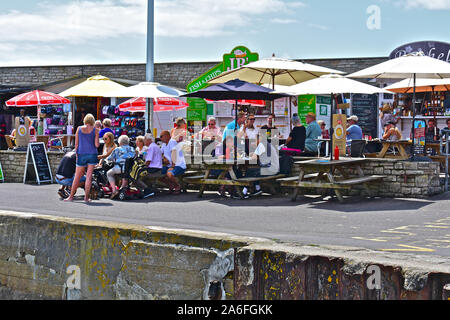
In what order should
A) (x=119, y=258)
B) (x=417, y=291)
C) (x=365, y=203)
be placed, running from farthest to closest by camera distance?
(x=365, y=203), (x=119, y=258), (x=417, y=291)

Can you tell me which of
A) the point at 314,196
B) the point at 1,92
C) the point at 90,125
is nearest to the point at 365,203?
the point at 314,196

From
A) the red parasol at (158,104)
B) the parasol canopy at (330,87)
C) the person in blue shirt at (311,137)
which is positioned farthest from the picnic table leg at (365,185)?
the red parasol at (158,104)

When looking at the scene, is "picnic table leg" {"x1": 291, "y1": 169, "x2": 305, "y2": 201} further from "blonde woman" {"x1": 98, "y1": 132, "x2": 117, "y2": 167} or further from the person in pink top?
the person in pink top

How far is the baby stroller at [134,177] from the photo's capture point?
549 inches

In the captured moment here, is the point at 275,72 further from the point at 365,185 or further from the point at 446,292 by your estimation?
the point at 446,292

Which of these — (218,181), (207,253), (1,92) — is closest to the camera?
(207,253)

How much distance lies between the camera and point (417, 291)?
4.89 metres

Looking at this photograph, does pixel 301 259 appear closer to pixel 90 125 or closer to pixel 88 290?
pixel 88 290

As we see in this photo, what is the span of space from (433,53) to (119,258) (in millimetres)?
16756

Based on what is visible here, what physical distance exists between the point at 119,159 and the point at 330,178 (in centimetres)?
428

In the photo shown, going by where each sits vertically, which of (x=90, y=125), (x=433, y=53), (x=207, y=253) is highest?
(x=433, y=53)

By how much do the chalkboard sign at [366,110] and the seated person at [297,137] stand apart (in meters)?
8.75
